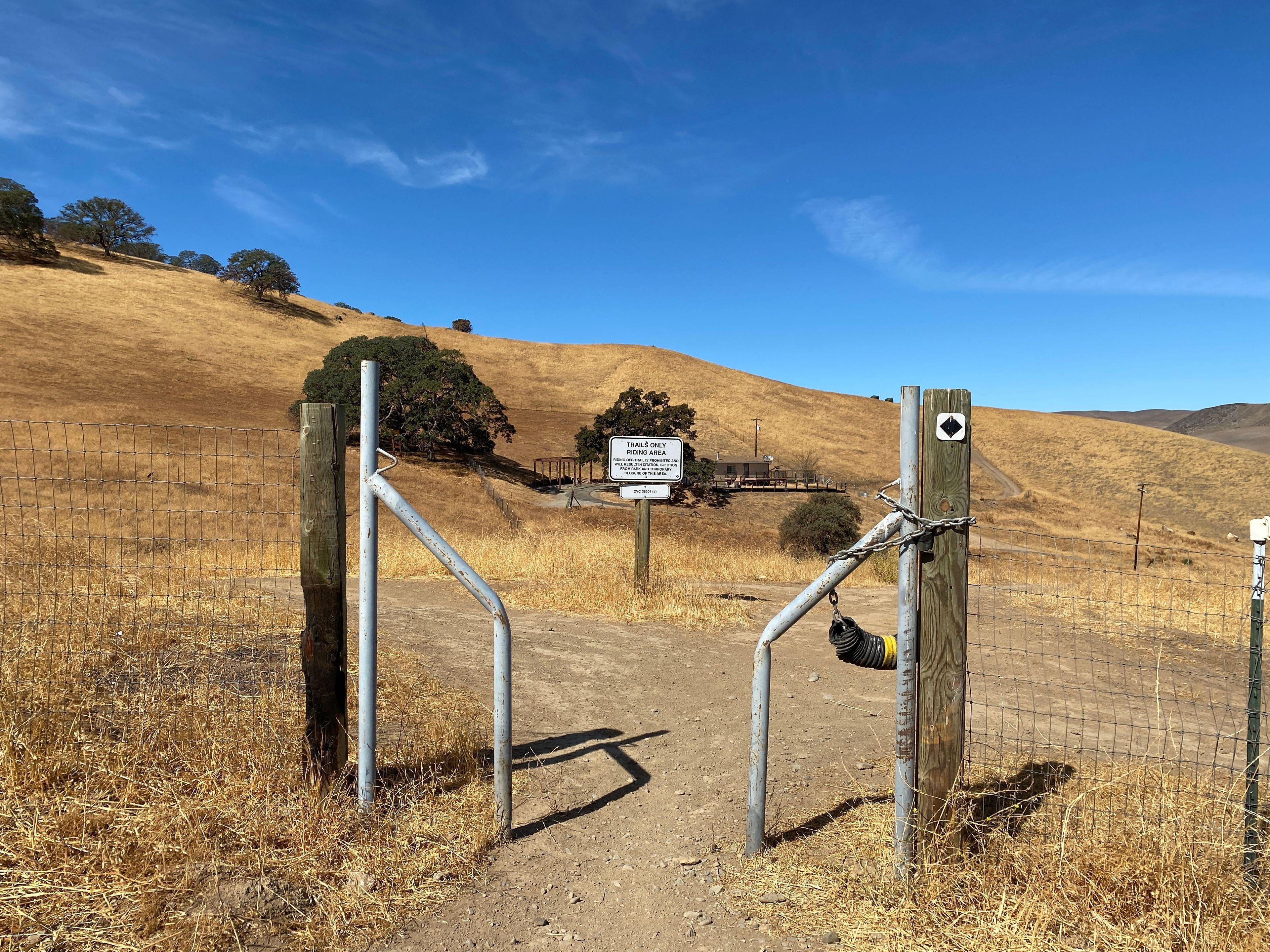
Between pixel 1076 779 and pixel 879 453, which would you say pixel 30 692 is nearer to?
pixel 1076 779

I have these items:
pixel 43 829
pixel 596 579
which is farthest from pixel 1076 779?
pixel 596 579

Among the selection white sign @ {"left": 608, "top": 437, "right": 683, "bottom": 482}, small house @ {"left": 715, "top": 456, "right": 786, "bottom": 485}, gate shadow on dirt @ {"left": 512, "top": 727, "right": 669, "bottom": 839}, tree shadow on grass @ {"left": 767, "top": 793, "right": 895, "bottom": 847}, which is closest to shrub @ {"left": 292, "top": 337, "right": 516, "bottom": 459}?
small house @ {"left": 715, "top": 456, "right": 786, "bottom": 485}

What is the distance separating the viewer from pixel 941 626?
10.6 feet

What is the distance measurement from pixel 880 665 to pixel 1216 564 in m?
36.1

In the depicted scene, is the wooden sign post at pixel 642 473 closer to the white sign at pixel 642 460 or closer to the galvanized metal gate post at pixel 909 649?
the white sign at pixel 642 460

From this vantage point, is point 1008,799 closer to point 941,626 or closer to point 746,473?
point 941,626

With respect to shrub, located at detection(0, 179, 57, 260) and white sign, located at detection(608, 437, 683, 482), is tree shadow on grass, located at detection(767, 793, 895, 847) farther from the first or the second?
shrub, located at detection(0, 179, 57, 260)

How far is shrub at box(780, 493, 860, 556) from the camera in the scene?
90.0 feet

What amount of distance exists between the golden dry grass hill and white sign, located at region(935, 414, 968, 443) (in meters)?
34.3

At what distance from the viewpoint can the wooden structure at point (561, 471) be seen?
122 feet

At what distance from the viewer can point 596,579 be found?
1064 centimetres

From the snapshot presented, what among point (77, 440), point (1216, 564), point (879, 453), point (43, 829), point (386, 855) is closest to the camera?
point (43, 829)

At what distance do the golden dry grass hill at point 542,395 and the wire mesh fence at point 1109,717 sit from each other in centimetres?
3265

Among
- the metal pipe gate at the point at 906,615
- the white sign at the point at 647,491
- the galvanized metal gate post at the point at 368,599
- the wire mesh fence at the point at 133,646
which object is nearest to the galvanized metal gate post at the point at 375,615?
the galvanized metal gate post at the point at 368,599
